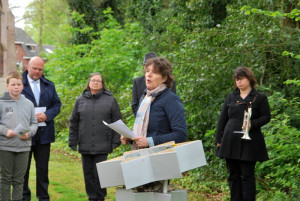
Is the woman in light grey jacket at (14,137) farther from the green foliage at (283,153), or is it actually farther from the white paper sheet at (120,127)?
the green foliage at (283,153)

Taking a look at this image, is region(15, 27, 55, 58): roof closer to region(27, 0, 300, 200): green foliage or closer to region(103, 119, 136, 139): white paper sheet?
region(27, 0, 300, 200): green foliage

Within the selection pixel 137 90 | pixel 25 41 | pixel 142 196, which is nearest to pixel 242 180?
pixel 137 90

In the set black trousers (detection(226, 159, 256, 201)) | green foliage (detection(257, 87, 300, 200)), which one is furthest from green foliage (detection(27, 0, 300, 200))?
black trousers (detection(226, 159, 256, 201))

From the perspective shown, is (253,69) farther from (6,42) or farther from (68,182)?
(6,42)

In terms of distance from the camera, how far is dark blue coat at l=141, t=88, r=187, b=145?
13.0 feet

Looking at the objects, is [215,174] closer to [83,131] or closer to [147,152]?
[83,131]

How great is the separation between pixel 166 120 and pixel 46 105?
3021mm

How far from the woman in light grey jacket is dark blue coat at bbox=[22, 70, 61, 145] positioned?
43 cm

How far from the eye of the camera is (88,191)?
6.53 meters

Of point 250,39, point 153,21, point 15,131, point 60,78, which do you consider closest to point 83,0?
point 153,21

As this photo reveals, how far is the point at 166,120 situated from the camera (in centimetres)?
405

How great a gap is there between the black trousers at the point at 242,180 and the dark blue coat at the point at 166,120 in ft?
6.97

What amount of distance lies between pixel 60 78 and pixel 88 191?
10374 mm

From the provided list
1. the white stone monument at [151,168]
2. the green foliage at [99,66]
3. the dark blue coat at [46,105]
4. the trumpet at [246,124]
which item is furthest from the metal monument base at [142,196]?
the green foliage at [99,66]
